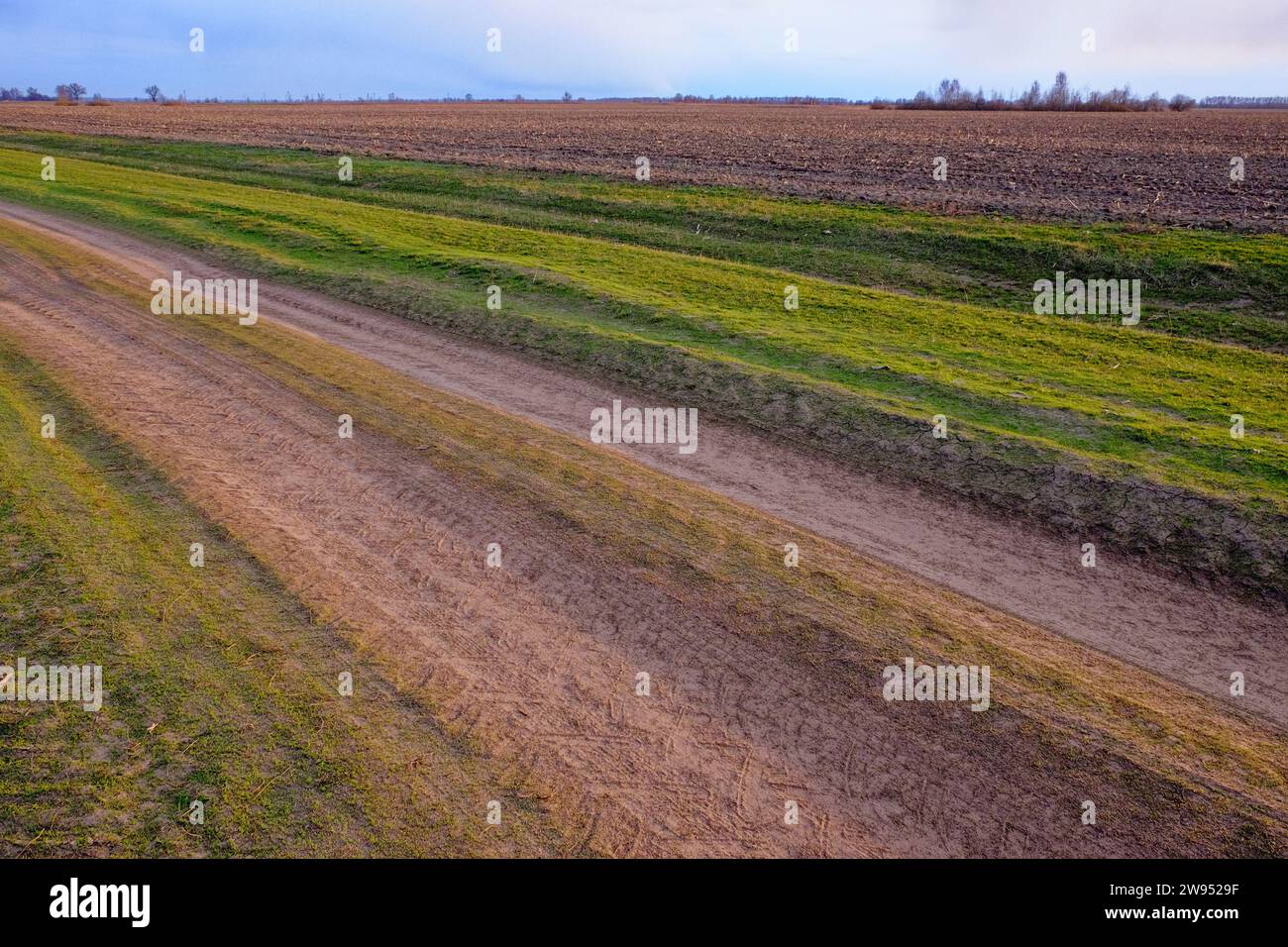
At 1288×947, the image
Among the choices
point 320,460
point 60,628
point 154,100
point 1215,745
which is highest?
point 154,100

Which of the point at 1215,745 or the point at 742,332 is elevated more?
the point at 742,332

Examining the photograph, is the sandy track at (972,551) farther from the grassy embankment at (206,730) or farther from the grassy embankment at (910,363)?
the grassy embankment at (206,730)

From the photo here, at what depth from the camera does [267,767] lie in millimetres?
5844

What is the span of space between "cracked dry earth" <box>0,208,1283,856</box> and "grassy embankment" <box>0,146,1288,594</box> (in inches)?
50.1

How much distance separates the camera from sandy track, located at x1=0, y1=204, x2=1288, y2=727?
7.45 meters

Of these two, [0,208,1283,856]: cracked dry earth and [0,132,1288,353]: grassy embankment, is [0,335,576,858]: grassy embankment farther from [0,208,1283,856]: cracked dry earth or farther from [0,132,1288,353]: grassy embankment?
[0,132,1288,353]: grassy embankment

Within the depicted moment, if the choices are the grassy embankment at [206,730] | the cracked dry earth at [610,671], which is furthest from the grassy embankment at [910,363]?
the grassy embankment at [206,730]

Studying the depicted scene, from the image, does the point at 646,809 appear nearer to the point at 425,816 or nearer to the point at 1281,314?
the point at 425,816

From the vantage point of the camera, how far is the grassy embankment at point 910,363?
9.64 meters

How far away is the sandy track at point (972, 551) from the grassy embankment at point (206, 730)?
479 cm

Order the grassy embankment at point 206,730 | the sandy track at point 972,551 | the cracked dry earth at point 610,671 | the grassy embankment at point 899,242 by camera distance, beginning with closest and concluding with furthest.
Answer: the grassy embankment at point 206,730 → the cracked dry earth at point 610,671 → the sandy track at point 972,551 → the grassy embankment at point 899,242
